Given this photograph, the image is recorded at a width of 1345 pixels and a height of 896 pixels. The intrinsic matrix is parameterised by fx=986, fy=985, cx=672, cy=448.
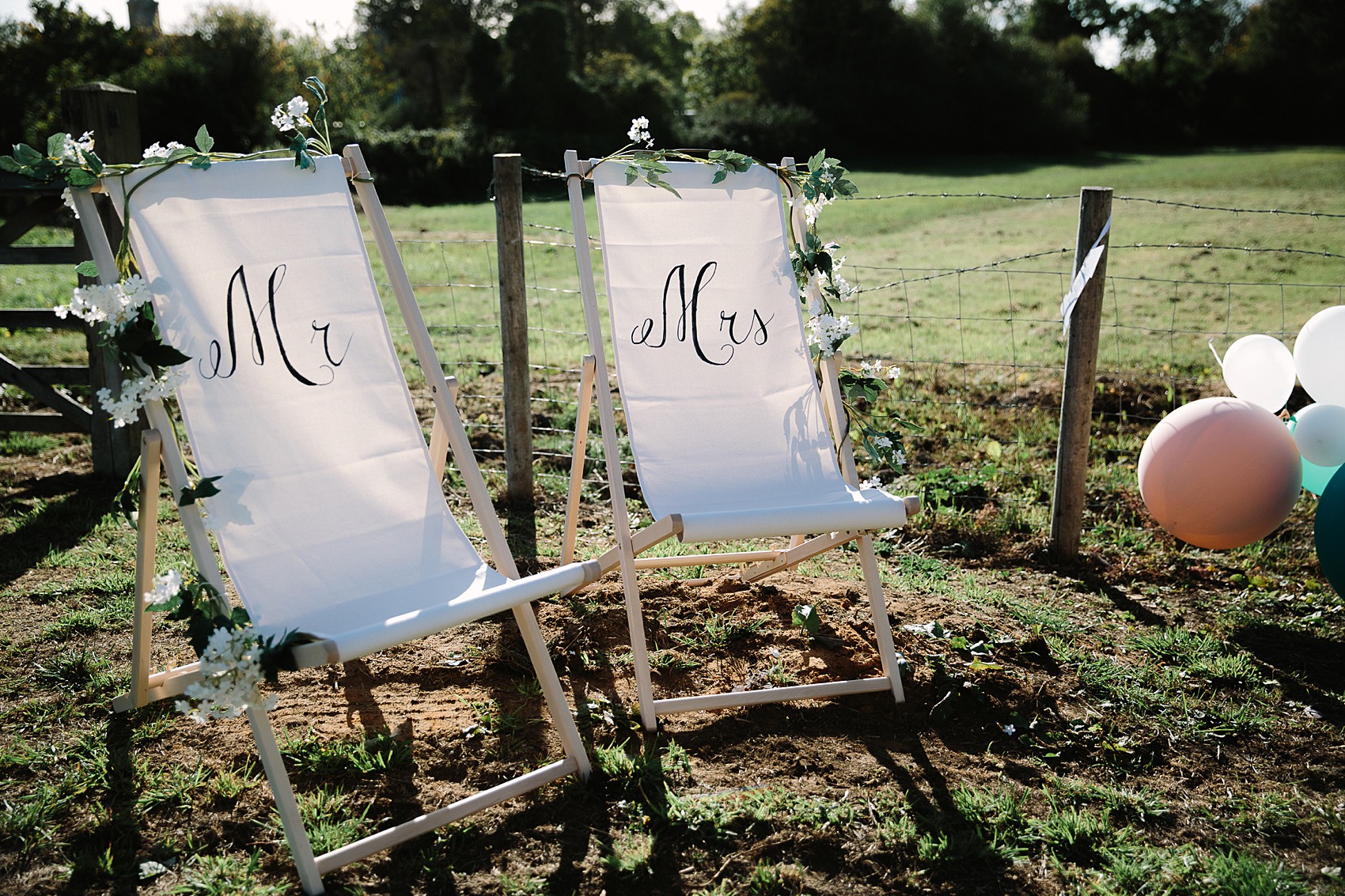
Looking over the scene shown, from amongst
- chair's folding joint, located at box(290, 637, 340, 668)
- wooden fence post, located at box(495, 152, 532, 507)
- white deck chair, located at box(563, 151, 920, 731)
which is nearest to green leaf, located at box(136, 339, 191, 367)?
chair's folding joint, located at box(290, 637, 340, 668)

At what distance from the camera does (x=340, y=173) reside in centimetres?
285

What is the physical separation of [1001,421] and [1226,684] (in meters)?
2.26

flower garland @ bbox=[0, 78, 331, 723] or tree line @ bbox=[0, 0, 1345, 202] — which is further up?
tree line @ bbox=[0, 0, 1345, 202]

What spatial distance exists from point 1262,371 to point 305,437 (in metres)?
3.46

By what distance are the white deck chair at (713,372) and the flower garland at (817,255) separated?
1.9 inches

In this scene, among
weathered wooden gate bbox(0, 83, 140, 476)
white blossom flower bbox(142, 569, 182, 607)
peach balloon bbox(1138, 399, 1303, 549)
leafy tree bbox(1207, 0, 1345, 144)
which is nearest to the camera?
white blossom flower bbox(142, 569, 182, 607)

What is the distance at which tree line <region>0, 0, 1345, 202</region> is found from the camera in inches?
683

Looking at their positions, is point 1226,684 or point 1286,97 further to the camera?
point 1286,97

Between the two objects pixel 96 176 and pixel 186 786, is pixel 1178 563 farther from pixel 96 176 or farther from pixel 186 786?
pixel 96 176

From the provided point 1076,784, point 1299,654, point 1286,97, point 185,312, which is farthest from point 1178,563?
point 1286,97

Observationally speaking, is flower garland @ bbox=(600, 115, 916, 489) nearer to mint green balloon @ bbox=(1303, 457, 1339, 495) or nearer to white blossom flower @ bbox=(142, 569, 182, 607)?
mint green balloon @ bbox=(1303, 457, 1339, 495)

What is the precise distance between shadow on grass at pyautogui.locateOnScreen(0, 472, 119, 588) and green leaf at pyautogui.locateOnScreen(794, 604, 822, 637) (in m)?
2.82

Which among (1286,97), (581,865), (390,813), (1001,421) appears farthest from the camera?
(1286,97)

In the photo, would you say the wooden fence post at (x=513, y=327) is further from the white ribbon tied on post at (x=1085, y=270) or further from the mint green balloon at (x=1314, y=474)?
the mint green balloon at (x=1314, y=474)
